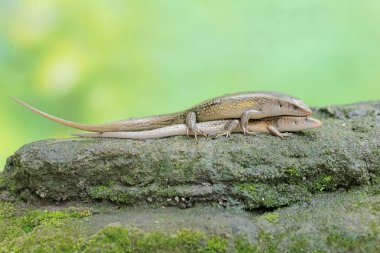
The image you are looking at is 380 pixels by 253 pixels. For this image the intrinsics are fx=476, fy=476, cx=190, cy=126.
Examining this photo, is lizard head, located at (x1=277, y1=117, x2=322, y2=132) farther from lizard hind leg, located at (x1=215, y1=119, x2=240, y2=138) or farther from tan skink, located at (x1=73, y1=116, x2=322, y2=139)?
lizard hind leg, located at (x1=215, y1=119, x2=240, y2=138)

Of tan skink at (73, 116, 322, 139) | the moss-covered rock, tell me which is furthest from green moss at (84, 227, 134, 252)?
tan skink at (73, 116, 322, 139)

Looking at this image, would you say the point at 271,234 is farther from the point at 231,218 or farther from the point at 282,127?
the point at 282,127

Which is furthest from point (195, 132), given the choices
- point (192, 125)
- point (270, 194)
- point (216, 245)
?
point (216, 245)

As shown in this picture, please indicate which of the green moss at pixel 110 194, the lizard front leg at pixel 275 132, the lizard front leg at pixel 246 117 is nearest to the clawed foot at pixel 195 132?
the lizard front leg at pixel 246 117

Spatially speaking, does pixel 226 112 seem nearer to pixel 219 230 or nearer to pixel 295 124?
pixel 295 124

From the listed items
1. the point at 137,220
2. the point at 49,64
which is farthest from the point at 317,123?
the point at 49,64

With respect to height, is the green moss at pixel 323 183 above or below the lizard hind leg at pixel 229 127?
below

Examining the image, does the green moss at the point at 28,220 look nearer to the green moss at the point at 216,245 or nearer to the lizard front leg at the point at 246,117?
the green moss at the point at 216,245
